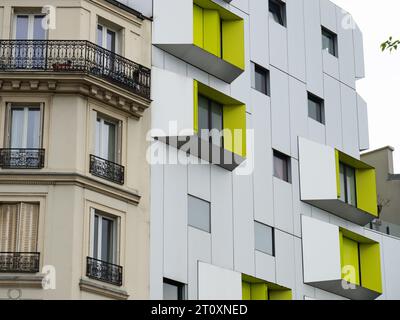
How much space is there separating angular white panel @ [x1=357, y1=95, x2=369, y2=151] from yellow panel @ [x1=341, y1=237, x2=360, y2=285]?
4.72 metres

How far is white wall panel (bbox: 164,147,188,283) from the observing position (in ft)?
130

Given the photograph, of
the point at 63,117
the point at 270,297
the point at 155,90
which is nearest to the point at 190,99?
the point at 155,90

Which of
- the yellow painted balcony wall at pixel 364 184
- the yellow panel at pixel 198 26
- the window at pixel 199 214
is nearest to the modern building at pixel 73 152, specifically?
the window at pixel 199 214

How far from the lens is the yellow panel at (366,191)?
50.4 meters

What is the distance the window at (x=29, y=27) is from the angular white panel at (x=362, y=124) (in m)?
18.4

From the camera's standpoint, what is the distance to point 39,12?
39.7m

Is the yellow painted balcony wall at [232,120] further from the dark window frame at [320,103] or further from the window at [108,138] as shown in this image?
the dark window frame at [320,103]

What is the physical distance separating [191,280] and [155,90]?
690 centimetres

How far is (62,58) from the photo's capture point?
38.8 metres

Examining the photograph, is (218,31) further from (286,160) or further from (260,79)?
(286,160)

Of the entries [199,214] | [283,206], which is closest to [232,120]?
[283,206]

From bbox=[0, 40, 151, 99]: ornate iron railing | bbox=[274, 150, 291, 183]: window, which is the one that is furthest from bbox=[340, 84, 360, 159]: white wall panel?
bbox=[0, 40, 151, 99]: ornate iron railing

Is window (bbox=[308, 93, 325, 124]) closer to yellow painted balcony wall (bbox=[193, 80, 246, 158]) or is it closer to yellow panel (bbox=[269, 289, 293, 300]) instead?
yellow painted balcony wall (bbox=[193, 80, 246, 158])

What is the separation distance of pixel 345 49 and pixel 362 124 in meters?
3.54
